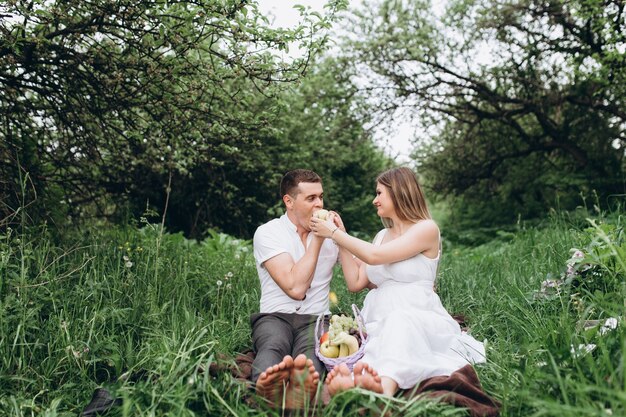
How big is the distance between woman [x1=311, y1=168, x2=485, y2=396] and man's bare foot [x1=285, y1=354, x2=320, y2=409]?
13 centimetres

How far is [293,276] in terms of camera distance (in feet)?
12.5

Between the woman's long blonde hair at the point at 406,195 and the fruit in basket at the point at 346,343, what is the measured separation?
100 centimetres

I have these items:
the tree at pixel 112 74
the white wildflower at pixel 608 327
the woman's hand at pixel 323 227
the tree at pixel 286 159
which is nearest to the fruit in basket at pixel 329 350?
the woman's hand at pixel 323 227

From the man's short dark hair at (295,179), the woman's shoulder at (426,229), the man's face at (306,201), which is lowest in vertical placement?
the woman's shoulder at (426,229)

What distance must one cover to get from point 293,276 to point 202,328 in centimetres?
71

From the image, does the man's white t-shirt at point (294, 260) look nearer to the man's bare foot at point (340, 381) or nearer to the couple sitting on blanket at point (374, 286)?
the couple sitting on blanket at point (374, 286)

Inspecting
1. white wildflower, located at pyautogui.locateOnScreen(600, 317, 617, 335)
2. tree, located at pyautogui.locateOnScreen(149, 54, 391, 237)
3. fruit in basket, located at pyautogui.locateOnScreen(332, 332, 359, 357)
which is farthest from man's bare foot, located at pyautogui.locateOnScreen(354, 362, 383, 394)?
tree, located at pyautogui.locateOnScreen(149, 54, 391, 237)

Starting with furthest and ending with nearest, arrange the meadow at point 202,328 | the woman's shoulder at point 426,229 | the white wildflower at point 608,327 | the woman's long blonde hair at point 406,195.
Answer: the woman's long blonde hair at point 406,195, the woman's shoulder at point 426,229, the white wildflower at point 608,327, the meadow at point 202,328

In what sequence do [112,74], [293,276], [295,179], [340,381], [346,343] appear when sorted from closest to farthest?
[340,381], [346,343], [293,276], [295,179], [112,74]

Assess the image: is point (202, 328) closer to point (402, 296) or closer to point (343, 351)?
point (343, 351)

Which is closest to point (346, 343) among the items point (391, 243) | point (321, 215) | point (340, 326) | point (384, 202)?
point (340, 326)

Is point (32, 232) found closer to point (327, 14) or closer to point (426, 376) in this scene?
point (327, 14)

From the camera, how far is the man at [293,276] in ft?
11.9

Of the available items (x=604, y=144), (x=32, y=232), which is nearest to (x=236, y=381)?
(x=32, y=232)
